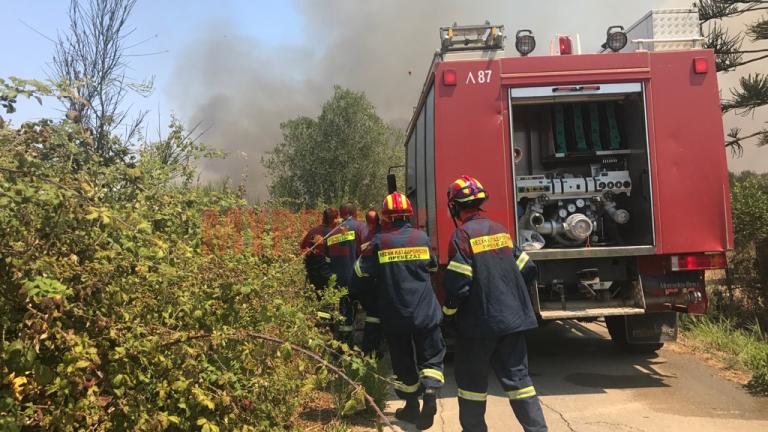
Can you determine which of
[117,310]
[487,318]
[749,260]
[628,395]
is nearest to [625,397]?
[628,395]

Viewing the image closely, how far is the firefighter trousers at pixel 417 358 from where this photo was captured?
4215 mm

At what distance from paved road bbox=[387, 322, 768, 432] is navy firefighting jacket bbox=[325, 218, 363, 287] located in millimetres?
1493

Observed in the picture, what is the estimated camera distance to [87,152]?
2.56 meters

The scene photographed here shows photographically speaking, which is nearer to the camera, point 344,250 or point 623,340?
point 344,250

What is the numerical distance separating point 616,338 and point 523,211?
7.06 feet

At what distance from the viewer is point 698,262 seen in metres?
5.19

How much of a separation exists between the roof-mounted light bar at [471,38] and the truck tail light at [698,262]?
2533mm

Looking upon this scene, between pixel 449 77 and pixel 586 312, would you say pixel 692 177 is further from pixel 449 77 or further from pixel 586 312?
pixel 449 77

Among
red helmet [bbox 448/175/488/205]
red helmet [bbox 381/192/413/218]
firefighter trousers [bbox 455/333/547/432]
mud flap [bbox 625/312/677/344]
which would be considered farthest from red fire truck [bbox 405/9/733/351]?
firefighter trousers [bbox 455/333/547/432]

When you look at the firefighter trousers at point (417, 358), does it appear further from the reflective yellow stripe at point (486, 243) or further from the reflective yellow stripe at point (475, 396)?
the reflective yellow stripe at point (486, 243)

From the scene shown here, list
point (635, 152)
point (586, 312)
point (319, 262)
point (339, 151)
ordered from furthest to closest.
→ 1. point (339, 151)
2. point (319, 262)
3. point (635, 152)
4. point (586, 312)

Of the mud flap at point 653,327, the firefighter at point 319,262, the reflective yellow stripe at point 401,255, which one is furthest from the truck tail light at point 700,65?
the firefighter at point 319,262

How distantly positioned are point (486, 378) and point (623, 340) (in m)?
3.58

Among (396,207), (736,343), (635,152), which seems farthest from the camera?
(736,343)
